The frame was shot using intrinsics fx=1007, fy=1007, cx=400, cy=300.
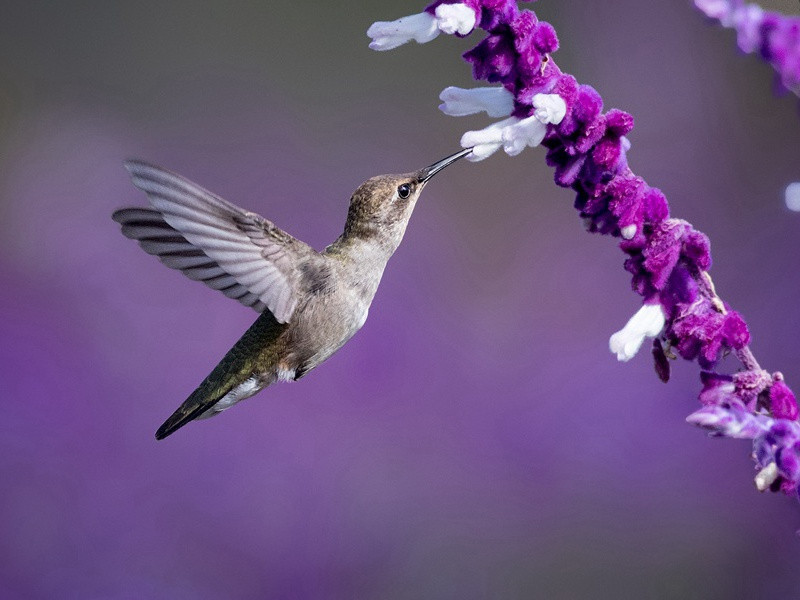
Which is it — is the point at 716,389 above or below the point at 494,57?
below

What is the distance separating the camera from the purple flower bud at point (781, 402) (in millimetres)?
1351

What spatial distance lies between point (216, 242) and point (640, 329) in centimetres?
85

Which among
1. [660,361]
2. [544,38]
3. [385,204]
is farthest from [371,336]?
[544,38]

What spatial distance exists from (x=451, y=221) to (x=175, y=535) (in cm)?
298

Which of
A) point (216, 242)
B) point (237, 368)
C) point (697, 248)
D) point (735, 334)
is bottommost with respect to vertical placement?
point (237, 368)

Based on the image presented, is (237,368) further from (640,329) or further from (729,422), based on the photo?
(729,422)

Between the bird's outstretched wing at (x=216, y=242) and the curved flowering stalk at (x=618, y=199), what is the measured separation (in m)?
0.57

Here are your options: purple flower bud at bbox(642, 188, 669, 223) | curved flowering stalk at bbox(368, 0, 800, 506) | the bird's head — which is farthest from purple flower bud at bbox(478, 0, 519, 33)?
the bird's head

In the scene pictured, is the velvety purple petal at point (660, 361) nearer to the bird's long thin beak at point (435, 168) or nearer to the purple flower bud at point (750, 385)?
the purple flower bud at point (750, 385)

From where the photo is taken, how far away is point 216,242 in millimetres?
1938

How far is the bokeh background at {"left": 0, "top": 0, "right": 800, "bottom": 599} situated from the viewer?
4211mm

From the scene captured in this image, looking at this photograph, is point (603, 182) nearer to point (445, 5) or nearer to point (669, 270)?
point (669, 270)

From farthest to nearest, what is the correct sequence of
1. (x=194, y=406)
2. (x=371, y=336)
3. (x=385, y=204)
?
1. (x=371, y=336)
2. (x=194, y=406)
3. (x=385, y=204)

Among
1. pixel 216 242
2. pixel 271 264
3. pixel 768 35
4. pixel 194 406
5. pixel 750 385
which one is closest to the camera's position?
pixel 768 35
